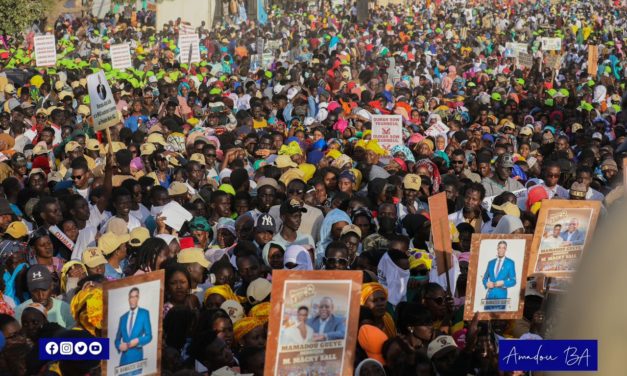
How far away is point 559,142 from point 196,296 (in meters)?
7.27

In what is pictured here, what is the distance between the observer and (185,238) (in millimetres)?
8414

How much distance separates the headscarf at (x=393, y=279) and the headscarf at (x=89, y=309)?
6.64ft

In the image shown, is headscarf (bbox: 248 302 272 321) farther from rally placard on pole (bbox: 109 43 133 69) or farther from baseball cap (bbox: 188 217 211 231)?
rally placard on pole (bbox: 109 43 133 69)

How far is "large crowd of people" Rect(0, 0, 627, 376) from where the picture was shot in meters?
6.02

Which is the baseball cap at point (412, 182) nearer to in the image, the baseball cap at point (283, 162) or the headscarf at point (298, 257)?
the baseball cap at point (283, 162)

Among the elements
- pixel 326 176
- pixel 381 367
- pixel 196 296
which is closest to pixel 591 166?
pixel 326 176

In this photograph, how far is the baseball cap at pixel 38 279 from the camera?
6.62 metres

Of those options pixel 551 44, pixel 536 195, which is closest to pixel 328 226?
pixel 536 195

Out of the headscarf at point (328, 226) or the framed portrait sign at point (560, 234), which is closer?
the framed portrait sign at point (560, 234)

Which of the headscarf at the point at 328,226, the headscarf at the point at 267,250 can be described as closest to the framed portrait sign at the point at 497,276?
the headscarf at the point at 267,250

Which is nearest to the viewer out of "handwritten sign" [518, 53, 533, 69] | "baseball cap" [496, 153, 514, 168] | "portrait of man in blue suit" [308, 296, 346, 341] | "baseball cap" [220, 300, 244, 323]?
"portrait of man in blue suit" [308, 296, 346, 341]

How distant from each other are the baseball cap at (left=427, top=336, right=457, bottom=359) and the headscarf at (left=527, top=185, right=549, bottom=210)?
167 inches

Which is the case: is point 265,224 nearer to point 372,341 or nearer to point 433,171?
point 372,341

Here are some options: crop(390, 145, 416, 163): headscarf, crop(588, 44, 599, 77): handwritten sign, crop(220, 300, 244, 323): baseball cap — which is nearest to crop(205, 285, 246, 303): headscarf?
crop(220, 300, 244, 323): baseball cap
